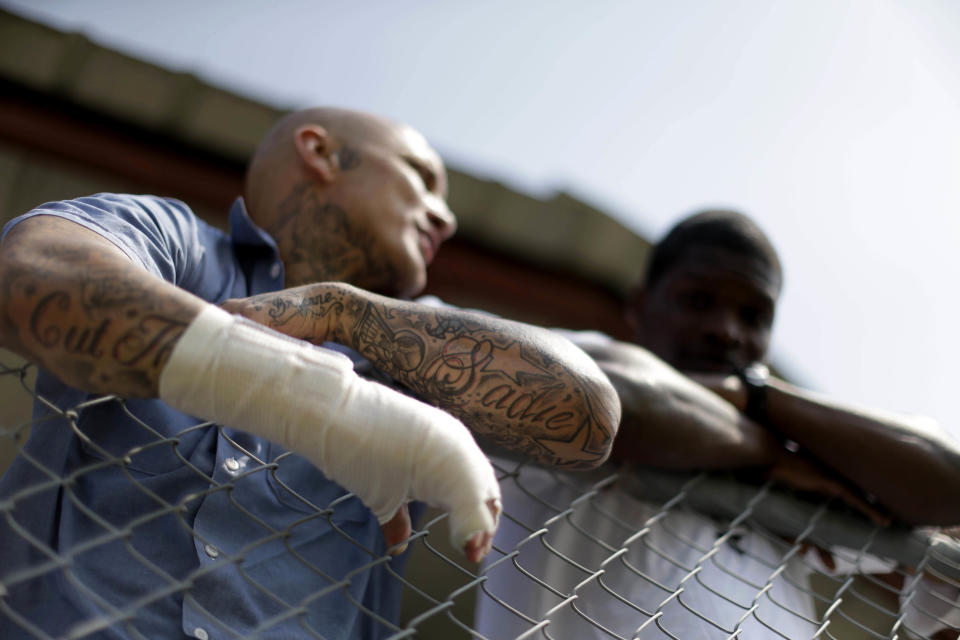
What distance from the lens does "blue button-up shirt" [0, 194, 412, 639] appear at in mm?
1218

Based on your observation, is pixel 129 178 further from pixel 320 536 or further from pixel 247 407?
pixel 247 407

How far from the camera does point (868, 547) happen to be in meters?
1.73

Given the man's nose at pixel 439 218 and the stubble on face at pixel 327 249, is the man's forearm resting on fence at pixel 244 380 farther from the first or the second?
the man's nose at pixel 439 218

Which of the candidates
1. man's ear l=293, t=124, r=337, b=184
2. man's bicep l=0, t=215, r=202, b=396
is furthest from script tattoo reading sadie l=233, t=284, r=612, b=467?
man's ear l=293, t=124, r=337, b=184

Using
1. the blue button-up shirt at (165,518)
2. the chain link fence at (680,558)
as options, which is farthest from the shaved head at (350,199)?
the chain link fence at (680,558)

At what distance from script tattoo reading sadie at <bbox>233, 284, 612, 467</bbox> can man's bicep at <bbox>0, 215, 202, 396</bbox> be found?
0.70ft

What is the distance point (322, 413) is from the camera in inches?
37.5

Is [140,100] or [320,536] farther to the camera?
[140,100]

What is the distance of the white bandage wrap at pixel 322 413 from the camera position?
95 centimetres

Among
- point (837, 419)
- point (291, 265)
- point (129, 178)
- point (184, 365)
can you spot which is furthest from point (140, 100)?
point (837, 419)

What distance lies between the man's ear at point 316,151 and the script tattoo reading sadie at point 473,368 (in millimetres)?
897

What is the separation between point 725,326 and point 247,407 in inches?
66.7

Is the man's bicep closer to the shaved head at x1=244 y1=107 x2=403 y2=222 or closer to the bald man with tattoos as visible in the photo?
the bald man with tattoos

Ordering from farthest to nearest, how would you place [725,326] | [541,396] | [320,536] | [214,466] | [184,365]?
[725,326], [320,536], [214,466], [541,396], [184,365]
